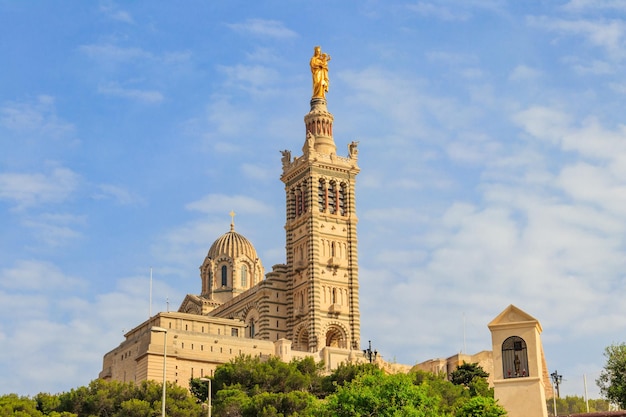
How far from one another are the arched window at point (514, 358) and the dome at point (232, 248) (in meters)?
85.6

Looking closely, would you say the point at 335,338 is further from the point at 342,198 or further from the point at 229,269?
the point at 229,269

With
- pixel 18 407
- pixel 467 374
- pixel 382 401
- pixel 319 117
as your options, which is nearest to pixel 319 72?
pixel 319 117

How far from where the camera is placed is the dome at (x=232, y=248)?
5650 inches

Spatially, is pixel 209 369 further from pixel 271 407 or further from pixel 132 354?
pixel 271 407

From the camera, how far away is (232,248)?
472 feet

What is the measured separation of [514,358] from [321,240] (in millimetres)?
62974

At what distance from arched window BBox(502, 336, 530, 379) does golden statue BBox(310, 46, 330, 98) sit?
73.3 m

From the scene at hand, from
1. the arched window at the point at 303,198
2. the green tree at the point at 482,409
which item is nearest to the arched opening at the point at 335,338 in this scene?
the arched window at the point at 303,198

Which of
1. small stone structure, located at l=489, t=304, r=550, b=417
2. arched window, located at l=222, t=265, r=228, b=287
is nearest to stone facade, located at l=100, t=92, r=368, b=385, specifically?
arched window, located at l=222, t=265, r=228, b=287

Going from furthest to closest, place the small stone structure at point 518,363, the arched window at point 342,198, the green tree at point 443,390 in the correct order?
the arched window at point 342,198 < the green tree at point 443,390 < the small stone structure at point 518,363

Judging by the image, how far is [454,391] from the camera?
94688mm

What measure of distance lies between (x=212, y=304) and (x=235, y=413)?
52.4 m

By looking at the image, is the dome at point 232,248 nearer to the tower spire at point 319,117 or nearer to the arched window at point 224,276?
the arched window at point 224,276

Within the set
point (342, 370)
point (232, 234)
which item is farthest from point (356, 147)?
point (342, 370)
